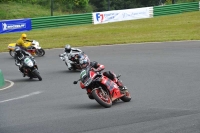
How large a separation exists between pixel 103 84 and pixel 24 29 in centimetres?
2850

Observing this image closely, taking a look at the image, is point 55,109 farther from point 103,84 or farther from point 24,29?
point 24,29

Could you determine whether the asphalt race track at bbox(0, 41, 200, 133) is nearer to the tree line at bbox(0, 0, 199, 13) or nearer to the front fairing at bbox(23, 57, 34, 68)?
the front fairing at bbox(23, 57, 34, 68)

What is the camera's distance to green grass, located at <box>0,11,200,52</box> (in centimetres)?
3188

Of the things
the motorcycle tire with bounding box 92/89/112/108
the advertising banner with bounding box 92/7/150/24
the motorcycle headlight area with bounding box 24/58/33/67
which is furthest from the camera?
the advertising banner with bounding box 92/7/150/24

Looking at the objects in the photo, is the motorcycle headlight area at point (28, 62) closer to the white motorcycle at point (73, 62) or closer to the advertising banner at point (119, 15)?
the white motorcycle at point (73, 62)

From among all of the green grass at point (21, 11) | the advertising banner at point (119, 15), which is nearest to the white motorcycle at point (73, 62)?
the advertising banner at point (119, 15)

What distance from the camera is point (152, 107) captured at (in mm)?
10945

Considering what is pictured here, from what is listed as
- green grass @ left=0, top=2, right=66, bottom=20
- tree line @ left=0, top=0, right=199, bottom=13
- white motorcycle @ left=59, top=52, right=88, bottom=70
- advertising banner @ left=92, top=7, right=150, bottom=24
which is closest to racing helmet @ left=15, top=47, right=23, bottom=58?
white motorcycle @ left=59, top=52, right=88, bottom=70

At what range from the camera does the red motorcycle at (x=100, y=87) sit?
37.2ft

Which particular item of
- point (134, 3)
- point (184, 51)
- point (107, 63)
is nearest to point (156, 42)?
point (184, 51)

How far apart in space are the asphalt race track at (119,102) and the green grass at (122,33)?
243 inches

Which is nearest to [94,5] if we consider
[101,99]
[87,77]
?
[87,77]

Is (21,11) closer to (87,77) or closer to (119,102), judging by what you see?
(119,102)

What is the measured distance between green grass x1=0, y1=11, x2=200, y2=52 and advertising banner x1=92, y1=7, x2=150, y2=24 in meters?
0.48
